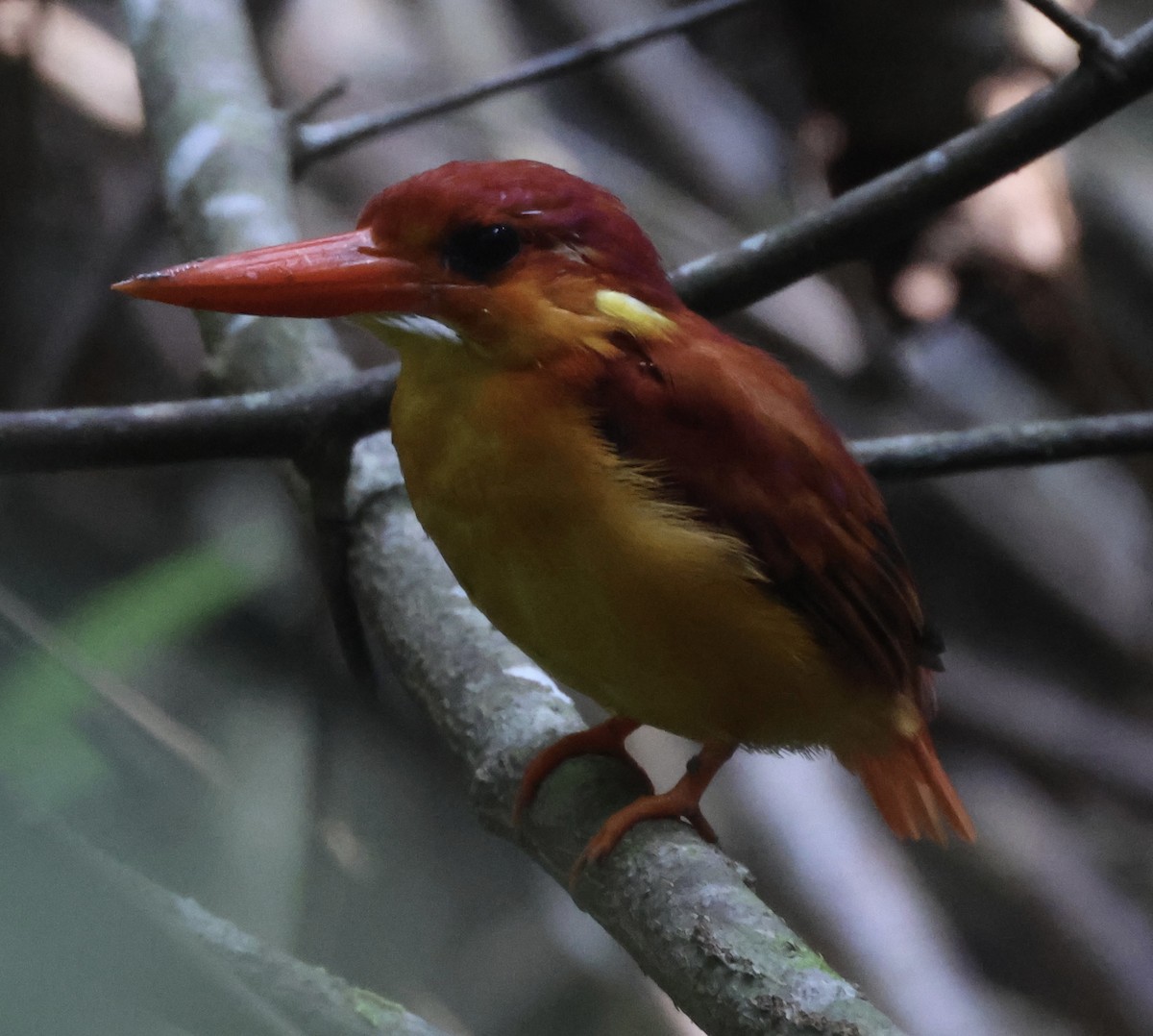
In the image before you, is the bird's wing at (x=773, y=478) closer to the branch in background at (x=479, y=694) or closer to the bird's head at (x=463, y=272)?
the bird's head at (x=463, y=272)

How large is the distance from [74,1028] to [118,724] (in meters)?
0.64

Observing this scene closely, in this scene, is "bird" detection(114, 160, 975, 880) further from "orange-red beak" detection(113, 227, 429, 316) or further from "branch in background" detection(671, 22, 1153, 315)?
"branch in background" detection(671, 22, 1153, 315)

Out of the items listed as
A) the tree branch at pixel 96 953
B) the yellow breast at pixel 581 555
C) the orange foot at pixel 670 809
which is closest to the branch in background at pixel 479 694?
the orange foot at pixel 670 809

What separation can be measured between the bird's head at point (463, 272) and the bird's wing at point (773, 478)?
0.07m

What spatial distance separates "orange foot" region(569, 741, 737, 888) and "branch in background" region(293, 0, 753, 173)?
1.09 m

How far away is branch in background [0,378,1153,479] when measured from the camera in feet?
4.17

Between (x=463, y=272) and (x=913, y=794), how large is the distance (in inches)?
35.2

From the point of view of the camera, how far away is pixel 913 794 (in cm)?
161

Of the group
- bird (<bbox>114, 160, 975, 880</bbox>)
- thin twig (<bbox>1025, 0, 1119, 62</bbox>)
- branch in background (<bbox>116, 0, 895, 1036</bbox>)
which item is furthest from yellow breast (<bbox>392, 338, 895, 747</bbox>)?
thin twig (<bbox>1025, 0, 1119, 62</bbox>)

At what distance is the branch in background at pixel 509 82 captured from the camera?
1.92m

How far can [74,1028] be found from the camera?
1.07ft

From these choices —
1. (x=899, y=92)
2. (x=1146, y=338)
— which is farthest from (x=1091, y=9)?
(x=1146, y=338)

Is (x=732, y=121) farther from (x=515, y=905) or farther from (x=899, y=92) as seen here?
(x=515, y=905)

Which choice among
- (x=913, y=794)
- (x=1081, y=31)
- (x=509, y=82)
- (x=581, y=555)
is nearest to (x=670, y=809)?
(x=581, y=555)
